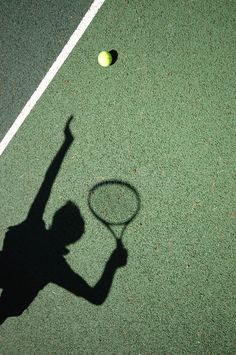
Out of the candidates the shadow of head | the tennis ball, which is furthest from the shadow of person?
the tennis ball

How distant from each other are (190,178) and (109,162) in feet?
3.91

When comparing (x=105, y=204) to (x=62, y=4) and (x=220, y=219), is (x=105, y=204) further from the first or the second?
(x=62, y=4)

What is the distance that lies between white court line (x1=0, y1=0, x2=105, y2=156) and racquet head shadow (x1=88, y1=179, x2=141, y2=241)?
1719mm

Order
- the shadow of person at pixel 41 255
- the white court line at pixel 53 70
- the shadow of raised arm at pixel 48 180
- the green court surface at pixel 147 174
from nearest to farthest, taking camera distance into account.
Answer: the green court surface at pixel 147 174
the shadow of person at pixel 41 255
the shadow of raised arm at pixel 48 180
the white court line at pixel 53 70

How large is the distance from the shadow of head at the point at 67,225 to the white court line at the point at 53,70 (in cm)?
151

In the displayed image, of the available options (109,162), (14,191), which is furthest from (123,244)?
(14,191)

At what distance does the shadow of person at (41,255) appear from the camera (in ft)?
15.8

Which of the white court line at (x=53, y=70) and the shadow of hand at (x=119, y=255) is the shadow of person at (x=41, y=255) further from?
the white court line at (x=53, y=70)

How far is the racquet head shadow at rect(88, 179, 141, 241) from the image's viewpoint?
4648mm

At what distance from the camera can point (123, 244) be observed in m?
4.62

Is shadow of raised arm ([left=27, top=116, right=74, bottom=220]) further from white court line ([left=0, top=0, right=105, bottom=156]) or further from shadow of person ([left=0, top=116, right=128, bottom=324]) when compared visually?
white court line ([left=0, top=0, right=105, bottom=156])

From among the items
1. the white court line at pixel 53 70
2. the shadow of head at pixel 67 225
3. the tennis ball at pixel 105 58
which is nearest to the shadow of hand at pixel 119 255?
the shadow of head at pixel 67 225

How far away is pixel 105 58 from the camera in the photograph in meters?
4.89

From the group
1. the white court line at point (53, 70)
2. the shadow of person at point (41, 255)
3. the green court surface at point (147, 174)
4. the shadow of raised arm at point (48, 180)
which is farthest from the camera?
the white court line at point (53, 70)
